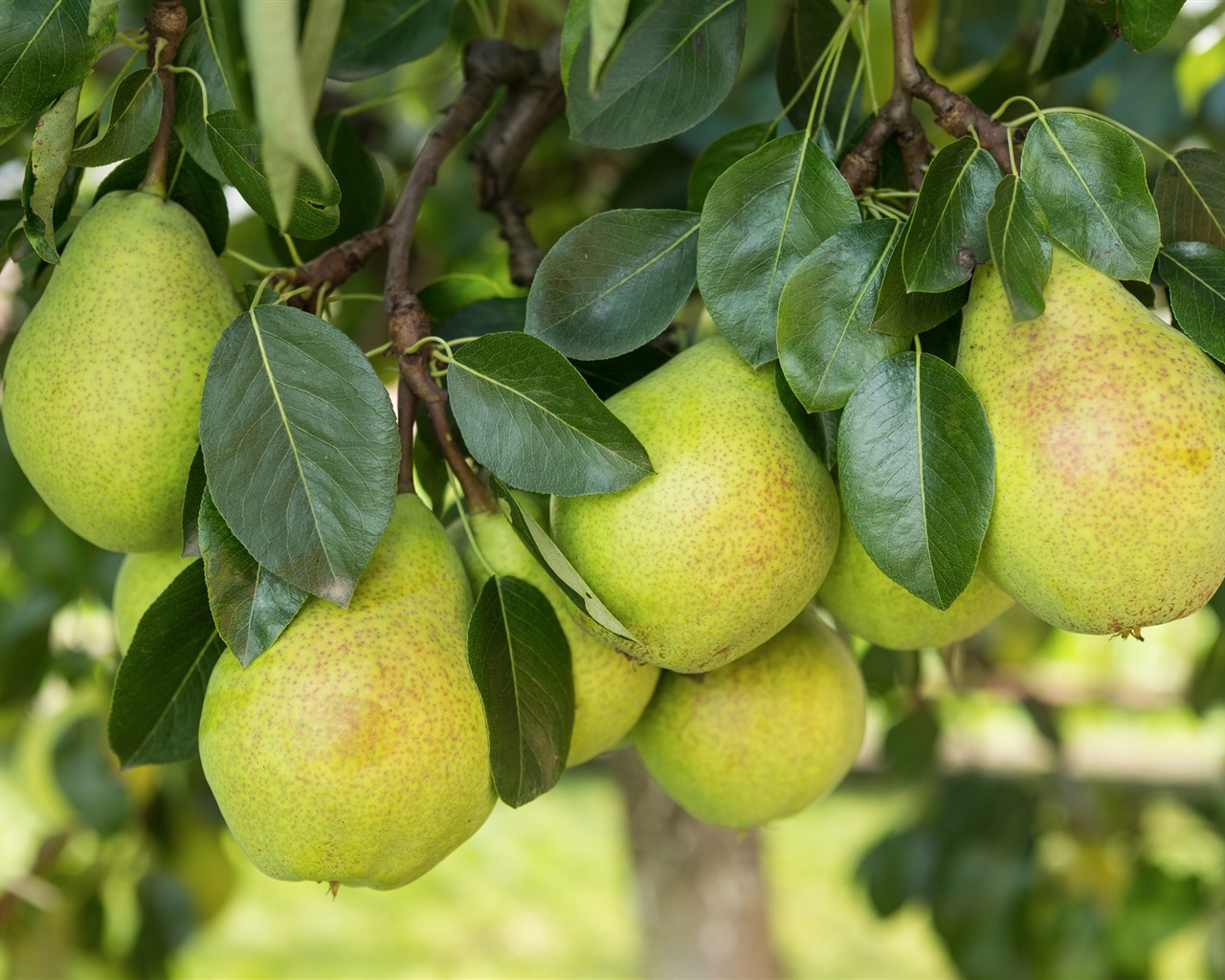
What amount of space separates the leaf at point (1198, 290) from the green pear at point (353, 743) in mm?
491

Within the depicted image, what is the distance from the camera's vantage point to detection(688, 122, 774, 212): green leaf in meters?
0.86

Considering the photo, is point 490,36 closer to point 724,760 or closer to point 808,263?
point 808,263

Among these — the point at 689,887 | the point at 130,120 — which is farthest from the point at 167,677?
the point at 689,887

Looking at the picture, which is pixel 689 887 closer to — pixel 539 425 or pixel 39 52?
pixel 539 425

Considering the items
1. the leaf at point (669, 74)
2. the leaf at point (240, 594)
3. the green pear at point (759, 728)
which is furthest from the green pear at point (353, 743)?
the leaf at point (669, 74)

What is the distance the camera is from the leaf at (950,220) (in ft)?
2.17

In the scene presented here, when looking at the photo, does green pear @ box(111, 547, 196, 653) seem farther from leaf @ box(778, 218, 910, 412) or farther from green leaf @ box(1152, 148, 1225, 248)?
green leaf @ box(1152, 148, 1225, 248)

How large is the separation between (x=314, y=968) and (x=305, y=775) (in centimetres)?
346

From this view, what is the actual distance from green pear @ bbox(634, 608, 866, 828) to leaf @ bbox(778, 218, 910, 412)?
11.6 inches

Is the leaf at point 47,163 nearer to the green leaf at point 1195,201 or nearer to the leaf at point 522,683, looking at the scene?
the leaf at point 522,683

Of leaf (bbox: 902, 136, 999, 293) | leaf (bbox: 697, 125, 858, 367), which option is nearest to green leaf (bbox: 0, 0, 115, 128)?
leaf (bbox: 697, 125, 858, 367)

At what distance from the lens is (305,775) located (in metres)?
0.67

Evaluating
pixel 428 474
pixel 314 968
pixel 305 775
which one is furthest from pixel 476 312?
pixel 314 968

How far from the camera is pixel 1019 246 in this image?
653 mm
